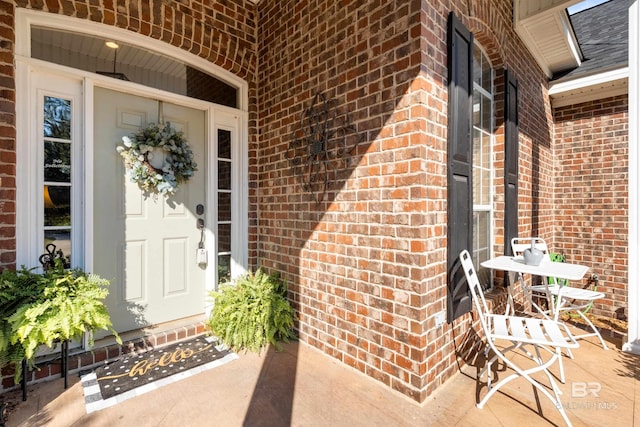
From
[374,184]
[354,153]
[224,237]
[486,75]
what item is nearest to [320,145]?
[354,153]

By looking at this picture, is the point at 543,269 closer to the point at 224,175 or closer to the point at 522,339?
the point at 522,339

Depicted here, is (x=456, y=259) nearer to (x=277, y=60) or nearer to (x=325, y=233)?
(x=325, y=233)

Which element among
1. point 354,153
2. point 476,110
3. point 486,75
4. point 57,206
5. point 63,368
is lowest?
point 63,368

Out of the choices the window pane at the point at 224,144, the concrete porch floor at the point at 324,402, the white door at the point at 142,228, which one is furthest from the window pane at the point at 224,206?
the concrete porch floor at the point at 324,402

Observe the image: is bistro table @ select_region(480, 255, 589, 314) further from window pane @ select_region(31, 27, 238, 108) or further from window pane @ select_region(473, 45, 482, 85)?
window pane @ select_region(31, 27, 238, 108)

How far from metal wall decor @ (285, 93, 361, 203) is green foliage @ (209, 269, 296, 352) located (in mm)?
983

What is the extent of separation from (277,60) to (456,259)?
2.47 metres

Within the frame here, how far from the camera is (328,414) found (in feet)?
6.07

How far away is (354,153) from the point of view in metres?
2.31

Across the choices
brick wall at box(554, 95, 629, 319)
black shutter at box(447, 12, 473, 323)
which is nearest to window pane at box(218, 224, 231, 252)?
black shutter at box(447, 12, 473, 323)

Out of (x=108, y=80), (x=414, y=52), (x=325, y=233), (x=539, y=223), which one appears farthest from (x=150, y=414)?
(x=539, y=223)

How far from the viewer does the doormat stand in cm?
201

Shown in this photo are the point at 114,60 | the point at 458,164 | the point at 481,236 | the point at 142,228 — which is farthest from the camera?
the point at 481,236

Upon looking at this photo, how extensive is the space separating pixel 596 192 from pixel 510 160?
258 centimetres
